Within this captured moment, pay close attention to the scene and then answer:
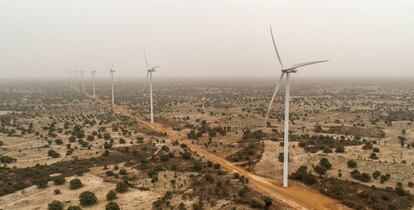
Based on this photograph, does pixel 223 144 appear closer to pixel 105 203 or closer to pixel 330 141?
pixel 330 141

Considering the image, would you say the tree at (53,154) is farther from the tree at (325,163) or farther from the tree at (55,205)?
the tree at (325,163)

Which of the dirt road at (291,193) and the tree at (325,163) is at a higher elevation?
the tree at (325,163)

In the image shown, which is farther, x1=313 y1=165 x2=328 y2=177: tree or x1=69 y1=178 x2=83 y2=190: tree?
x1=313 y1=165 x2=328 y2=177: tree

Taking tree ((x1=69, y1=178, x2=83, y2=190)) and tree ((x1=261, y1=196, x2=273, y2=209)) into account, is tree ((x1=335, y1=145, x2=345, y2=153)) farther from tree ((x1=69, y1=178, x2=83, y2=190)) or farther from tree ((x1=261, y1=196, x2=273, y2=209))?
tree ((x1=69, y1=178, x2=83, y2=190))

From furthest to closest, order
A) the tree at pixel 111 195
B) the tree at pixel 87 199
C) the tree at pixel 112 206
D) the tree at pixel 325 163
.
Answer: the tree at pixel 325 163 → the tree at pixel 111 195 → the tree at pixel 87 199 → the tree at pixel 112 206

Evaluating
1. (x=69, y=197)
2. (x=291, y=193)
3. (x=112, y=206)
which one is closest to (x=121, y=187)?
(x=69, y=197)

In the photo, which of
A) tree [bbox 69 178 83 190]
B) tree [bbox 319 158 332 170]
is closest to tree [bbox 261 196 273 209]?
tree [bbox 319 158 332 170]

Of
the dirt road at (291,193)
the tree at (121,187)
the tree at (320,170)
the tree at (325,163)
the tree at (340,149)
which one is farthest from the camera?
A: the tree at (340,149)

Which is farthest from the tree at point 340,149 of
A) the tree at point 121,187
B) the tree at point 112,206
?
the tree at point 112,206

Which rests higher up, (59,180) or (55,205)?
(55,205)

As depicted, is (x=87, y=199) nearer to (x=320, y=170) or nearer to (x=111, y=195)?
(x=111, y=195)

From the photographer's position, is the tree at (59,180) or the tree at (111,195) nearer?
the tree at (111,195)
